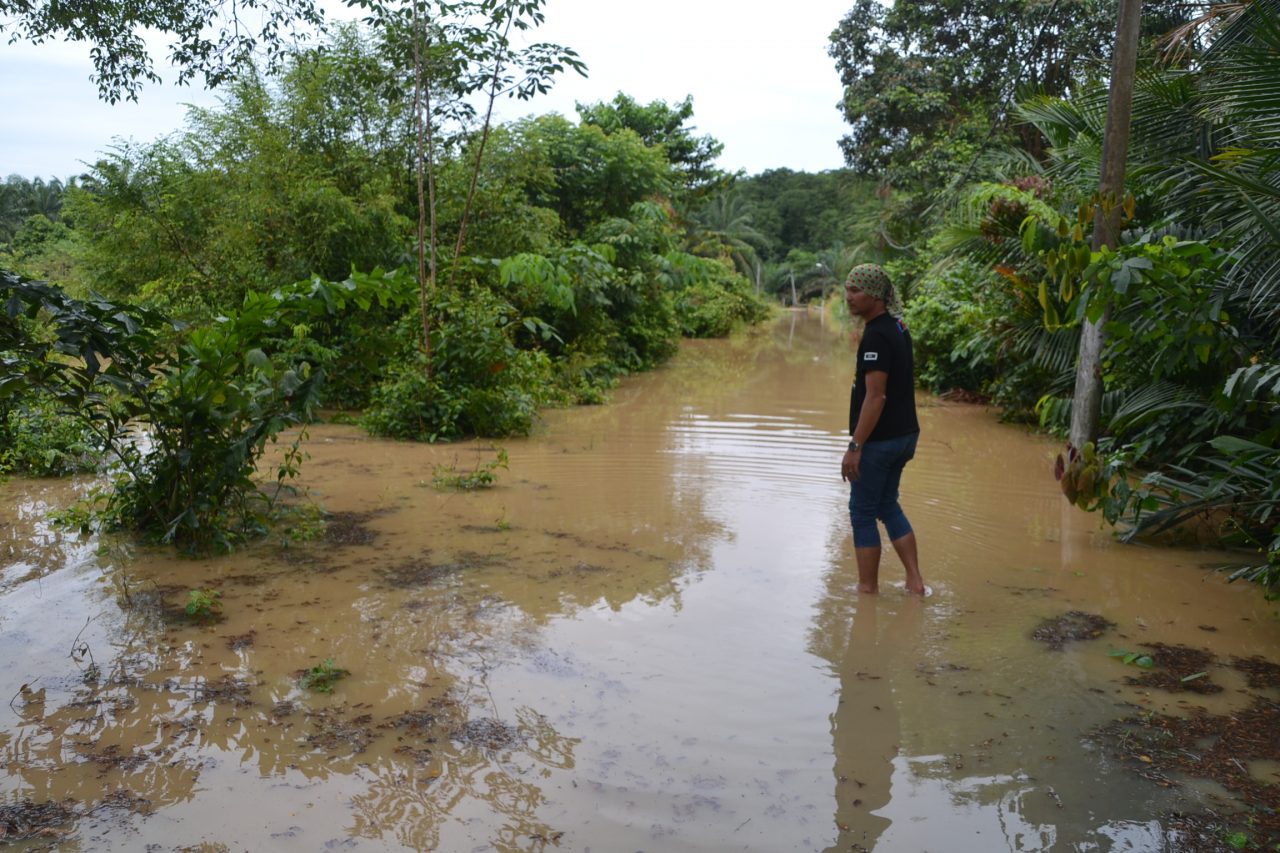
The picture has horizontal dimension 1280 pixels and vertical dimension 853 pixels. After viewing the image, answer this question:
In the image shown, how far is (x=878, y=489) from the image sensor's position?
5.24m

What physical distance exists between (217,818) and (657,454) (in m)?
7.05

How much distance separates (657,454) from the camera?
9875 millimetres

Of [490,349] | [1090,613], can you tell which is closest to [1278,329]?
[1090,613]

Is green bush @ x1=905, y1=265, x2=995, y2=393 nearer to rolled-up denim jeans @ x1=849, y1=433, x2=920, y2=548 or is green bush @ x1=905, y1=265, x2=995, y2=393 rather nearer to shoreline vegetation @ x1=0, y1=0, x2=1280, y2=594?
shoreline vegetation @ x1=0, y1=0, x2=1280, y2=594

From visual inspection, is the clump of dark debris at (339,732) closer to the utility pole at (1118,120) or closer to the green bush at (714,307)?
the utility pole at (1118,120)

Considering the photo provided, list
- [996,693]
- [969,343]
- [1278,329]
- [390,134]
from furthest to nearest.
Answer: [390,134], [969,343], [1278,329], [996,693]

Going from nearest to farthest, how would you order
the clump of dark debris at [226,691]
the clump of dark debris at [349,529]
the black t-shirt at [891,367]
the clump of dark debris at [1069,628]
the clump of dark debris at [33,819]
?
1. the clump of dark debris at [33,819]
2. the clump of dark debris at [226,691]
3. the clump of dark debris at [1069,628]
4. the black t-shirt at [891,367]
5. the clump of dark debris at [349,529]

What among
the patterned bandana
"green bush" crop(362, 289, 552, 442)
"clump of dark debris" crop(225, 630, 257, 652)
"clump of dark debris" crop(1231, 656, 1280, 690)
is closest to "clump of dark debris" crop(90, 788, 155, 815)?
"clump of dark debris" crop(225, 630, 257, 652)

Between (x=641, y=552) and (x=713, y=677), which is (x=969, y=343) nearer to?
(x=641, y=552)

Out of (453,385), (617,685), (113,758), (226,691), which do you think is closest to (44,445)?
(453,385)

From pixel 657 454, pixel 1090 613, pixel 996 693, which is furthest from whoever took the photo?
pixel 657 454

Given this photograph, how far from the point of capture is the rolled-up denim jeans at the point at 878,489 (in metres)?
5.18

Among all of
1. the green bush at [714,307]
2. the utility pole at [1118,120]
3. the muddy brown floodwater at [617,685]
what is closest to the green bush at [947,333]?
the utility pole at [1118,120]

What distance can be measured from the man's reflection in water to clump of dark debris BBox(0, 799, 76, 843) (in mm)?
2316
